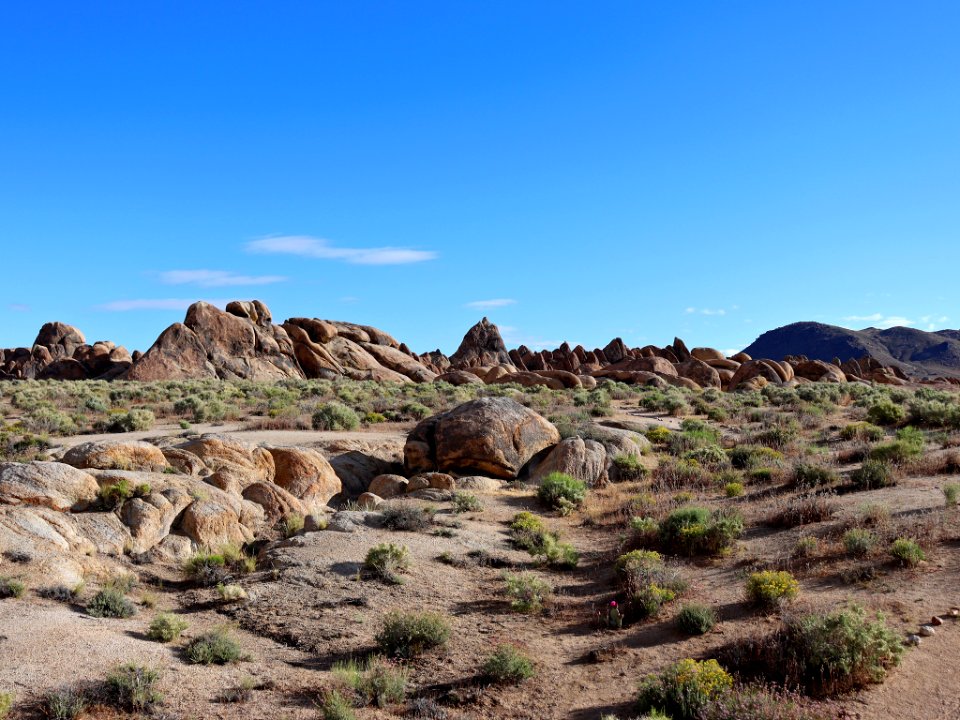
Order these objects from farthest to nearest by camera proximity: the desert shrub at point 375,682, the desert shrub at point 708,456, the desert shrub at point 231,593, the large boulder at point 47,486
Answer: the desert shrub at point 708,456 → the large boulder at point 47,486 → the desert shrub at point 231,593 → the desert shrub at point 375,682

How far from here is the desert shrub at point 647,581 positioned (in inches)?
373

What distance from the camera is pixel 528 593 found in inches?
400

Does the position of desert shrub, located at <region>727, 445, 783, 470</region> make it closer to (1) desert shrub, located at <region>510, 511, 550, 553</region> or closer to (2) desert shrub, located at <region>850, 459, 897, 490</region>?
(2) desert shrub, located at <region>850, 459, 897, 490</region>

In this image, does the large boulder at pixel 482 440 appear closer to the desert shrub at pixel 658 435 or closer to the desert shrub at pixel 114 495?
the desert shrub at pixel 658 435

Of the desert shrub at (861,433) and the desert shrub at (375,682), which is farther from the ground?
the desert shrub at (861,433)

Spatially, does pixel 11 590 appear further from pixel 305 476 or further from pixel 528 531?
pixel 528 531

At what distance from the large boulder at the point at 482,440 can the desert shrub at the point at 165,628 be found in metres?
9.75

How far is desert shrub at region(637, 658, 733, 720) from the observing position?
266 inches

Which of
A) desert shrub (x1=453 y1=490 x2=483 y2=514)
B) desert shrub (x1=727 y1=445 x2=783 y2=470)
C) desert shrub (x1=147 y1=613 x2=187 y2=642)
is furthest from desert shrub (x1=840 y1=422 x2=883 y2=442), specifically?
desert shrub (x1=147 y1=613 x2=187 y2=642)

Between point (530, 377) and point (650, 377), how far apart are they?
8.02 m

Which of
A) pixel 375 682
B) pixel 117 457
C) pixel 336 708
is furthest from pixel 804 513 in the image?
pixel 117 457

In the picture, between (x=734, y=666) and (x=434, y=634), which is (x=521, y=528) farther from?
(x=734, y=666)

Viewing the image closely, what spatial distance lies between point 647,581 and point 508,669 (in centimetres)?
A: 289

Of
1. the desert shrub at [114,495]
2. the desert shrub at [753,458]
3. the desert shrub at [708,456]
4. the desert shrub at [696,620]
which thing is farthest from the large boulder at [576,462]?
the desert shrub at [114,495]
